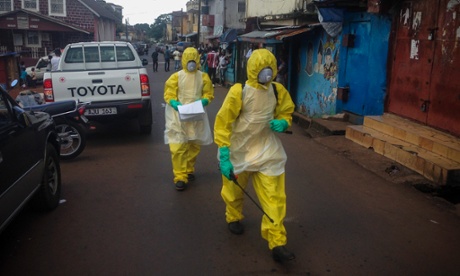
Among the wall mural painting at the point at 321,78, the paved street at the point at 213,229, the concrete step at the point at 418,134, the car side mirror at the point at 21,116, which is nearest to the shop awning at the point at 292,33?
the wall mural painting at the point at 321,78

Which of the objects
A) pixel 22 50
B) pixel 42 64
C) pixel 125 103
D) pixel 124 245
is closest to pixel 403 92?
pixel 125 103

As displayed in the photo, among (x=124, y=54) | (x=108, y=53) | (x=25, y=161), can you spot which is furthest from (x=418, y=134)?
(x=108, y=53)

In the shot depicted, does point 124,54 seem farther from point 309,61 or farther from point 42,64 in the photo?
point 42,64

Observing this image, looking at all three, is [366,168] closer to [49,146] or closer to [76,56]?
[49,146]

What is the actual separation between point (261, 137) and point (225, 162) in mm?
421

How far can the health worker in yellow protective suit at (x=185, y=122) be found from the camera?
5754mm

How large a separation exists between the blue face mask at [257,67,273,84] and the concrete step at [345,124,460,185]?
10.2 feet

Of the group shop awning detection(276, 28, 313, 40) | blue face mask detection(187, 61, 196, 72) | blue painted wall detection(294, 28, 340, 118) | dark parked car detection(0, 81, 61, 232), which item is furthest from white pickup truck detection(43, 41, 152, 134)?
shop awning detection(276, 28, 313, 40)

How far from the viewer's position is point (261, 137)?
398cm

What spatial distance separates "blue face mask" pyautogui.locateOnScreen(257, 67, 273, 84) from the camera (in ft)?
12.3

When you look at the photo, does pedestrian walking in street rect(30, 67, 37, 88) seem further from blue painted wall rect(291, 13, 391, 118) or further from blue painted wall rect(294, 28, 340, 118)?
blue painted wall rect(291, 13, 391, 118)

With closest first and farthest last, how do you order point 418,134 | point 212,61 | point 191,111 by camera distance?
point 191,111 → point 418,134 → point 212,61

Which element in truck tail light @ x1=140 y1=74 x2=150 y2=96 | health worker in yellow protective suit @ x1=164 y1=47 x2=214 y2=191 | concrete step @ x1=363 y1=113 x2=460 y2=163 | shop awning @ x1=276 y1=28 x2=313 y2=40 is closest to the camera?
health worker in yellow protective suit @ x1=164 y1=47 x2=214 y2=191

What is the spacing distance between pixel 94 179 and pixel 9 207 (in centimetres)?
259
